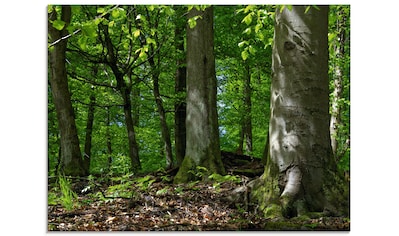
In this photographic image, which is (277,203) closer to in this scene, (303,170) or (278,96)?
(303,170)

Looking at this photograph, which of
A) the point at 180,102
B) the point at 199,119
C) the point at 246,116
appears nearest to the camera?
the point at 199,119

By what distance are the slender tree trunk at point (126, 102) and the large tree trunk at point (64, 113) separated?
72 centimetres

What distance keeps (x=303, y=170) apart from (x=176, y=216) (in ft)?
3.58

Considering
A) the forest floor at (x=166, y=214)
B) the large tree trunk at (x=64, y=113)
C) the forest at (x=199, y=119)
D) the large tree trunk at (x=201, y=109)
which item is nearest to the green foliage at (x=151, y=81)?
the forest at (x=199, y=119)

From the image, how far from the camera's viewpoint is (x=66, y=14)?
4227mm

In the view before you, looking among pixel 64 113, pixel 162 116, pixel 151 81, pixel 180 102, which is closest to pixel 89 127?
pixel 64 113

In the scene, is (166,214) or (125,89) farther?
(125,89)

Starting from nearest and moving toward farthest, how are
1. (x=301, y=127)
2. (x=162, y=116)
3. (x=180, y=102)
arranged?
(x=301, y=127)
(x=180, y=102)
(x=162, y=116)

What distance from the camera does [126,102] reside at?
18.6ft

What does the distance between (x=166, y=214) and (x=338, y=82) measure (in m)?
3.34

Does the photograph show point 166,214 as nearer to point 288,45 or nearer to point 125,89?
point 288,45

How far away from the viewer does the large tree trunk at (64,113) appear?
4832 mm

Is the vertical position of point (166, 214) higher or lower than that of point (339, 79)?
lower
